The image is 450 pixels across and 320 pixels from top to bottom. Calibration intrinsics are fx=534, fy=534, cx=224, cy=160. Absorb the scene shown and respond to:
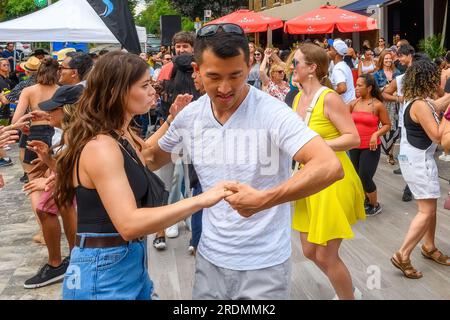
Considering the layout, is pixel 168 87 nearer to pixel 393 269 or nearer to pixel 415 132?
pixel 415 132

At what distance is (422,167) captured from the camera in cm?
467

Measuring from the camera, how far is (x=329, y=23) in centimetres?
1362

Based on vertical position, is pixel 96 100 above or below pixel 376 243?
above

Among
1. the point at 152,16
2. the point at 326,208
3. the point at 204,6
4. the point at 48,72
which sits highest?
the point at 152,16

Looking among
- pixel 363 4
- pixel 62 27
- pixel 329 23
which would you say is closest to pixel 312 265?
pixel 62 27

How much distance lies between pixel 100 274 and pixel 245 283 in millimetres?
598

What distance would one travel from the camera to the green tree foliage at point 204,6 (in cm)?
3459

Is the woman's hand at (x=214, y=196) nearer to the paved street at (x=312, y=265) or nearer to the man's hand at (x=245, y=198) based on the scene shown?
the man's hand at (x=245, y=198)

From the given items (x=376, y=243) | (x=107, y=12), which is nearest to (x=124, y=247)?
(x=376, y=243)

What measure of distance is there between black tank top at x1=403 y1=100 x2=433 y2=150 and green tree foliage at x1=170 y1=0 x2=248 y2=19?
102 feet

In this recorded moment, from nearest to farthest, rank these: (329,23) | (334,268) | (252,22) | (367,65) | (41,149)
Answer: (41,149) < (334,268) < (367,65) < (329,23) < (252,22)

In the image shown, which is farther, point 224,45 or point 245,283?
point 245,283

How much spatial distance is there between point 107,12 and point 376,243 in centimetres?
653

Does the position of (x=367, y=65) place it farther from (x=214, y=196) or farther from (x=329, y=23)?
(x=214, y=196)
